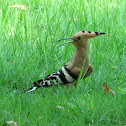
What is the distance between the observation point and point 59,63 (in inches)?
147

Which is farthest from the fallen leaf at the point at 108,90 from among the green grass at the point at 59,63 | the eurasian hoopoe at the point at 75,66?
the eurasian hoopoe at the point at 75,66

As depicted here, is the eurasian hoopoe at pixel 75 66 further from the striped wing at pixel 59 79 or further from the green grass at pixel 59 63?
the green grass at pixel 59 63

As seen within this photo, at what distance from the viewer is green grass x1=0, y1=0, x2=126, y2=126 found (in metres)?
2.60

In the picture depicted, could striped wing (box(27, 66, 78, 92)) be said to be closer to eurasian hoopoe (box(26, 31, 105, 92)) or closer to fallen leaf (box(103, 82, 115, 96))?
eurasian hoopoe (box(26, 31, 105, 92))

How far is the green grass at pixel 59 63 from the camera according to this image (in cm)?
260

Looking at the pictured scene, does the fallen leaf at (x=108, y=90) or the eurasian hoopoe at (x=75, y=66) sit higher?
the eurasian hoopoe at (x=75, y=66)

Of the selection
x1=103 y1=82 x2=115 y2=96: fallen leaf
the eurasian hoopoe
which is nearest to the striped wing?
the eurasian hoopoe

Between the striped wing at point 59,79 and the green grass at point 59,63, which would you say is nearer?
the green grass at point 59,63

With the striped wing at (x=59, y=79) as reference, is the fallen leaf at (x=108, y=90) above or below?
below

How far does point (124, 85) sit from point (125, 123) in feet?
3.01

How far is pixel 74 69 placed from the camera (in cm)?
306

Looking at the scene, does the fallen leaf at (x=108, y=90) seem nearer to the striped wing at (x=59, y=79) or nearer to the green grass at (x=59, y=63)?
the green grass at (x=59, y=63)

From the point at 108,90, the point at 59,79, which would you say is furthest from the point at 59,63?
the point at 108,90

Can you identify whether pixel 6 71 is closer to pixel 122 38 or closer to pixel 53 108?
pixel 53 108
